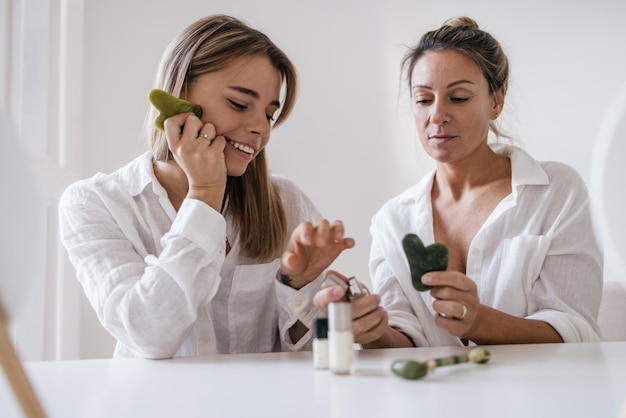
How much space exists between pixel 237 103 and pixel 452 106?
1.87 feet

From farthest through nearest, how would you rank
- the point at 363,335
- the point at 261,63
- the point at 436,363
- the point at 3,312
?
the point at 261,63 < the point at 363,335 < the point at 436,363 < the point at 3,312

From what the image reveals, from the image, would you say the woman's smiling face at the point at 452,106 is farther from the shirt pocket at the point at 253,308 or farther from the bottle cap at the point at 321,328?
the bottle cap at the point at 321,328

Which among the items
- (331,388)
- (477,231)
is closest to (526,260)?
(477,231)

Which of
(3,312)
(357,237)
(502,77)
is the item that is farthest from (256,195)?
A: (357,237)

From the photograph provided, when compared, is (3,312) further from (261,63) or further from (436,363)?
(261,63)

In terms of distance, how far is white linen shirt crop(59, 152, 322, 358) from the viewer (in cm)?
111

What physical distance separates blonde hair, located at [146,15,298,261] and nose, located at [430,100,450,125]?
368mm

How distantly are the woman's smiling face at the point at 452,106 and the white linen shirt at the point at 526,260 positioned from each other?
14 cm

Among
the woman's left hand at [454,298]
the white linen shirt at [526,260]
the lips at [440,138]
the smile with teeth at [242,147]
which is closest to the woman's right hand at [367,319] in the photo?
the woman's left hand at [454,298]

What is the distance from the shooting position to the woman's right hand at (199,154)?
4.17ft

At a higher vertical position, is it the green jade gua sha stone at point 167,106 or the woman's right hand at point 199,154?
the green jade gua sha stone at point 167,106

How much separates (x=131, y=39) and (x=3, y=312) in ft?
8.91

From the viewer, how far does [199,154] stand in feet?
4.26

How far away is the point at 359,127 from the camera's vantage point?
9.95 feet
